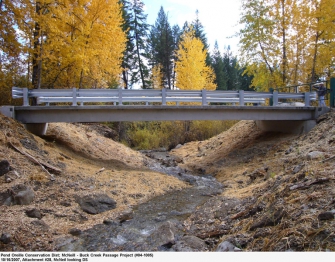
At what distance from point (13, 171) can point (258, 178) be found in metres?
8.65

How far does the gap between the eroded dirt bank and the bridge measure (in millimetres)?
926

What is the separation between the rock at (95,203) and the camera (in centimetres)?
839

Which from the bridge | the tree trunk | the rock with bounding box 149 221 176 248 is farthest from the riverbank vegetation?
the rock with bounding box 149 221 176 248

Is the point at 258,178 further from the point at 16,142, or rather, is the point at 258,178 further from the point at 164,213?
the point at 16,142

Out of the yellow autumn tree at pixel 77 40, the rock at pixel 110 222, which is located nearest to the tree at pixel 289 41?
the yellow autumn tree at pixel 77 40

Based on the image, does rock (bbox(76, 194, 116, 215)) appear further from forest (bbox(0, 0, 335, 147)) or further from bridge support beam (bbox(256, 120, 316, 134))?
bridge support beam (bbox(256, 120, 316, 134))

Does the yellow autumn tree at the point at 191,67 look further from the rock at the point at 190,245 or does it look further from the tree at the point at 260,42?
the rock at the point at 190,245

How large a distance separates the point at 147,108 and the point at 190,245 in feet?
29.5

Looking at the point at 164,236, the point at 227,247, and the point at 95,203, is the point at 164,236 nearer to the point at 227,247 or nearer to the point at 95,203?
the point at 227,247

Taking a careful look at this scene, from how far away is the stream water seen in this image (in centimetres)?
624

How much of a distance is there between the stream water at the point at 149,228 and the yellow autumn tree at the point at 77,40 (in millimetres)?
9273

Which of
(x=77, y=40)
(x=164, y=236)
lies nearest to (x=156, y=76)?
(x=77, y=40)

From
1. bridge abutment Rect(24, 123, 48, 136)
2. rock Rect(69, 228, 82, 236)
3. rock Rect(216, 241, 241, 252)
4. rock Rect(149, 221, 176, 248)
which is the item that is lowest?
rock Rect(69, 228, 82, 236)

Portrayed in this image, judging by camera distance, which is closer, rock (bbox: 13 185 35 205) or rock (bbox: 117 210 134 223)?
rock (bbox: 13 185 35 205)
